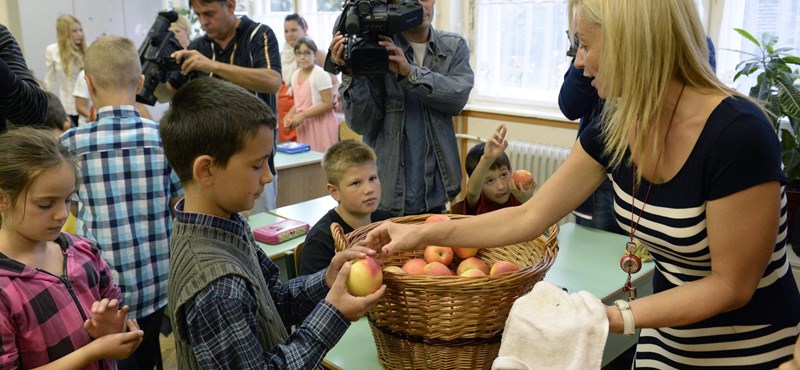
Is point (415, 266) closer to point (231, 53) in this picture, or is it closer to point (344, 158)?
point (344, 158)

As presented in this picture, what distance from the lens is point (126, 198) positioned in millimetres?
2084

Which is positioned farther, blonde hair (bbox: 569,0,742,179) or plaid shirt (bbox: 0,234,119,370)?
plaid shirt (bbox: 0,234,119,370)

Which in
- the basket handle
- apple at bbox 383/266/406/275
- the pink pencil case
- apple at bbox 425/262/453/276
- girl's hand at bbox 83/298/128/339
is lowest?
the pink pencil case

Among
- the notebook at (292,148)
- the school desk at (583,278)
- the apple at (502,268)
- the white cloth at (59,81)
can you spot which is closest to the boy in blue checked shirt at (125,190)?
the school desk at (583,278)

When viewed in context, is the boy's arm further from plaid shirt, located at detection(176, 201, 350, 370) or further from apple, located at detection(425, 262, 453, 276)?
apple, located at detection(425, 262, 453, 276)

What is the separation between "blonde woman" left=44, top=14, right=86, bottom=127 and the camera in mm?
5309

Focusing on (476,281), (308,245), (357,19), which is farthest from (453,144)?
(476,281)

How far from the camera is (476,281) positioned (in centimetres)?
120

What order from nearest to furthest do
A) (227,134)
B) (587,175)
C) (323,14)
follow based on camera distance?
(227,134), (587,175), (323,14)

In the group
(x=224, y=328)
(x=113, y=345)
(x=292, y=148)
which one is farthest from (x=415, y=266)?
(x=292, y=148)

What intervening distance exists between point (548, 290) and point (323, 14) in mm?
5910

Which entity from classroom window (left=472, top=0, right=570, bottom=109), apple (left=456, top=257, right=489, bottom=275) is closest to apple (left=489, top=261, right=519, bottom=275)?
apple (left=456, top=257, right=489, bottom=275)

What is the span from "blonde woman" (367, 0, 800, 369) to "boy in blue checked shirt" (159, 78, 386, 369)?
53cm

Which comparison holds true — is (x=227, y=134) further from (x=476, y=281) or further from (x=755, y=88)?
(x=755, y=88)
